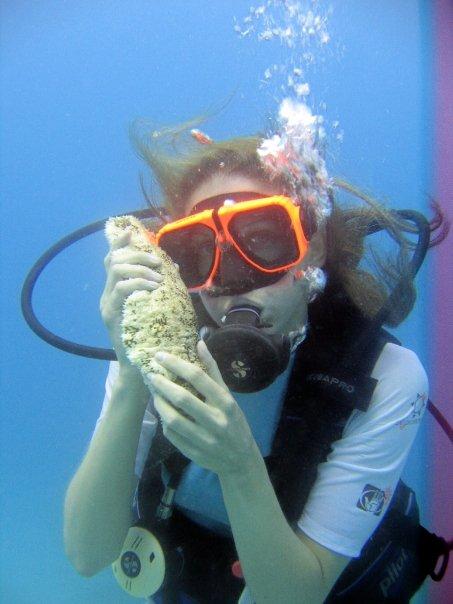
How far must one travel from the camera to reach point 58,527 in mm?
5902

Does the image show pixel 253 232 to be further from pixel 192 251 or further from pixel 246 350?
pixel 246 350

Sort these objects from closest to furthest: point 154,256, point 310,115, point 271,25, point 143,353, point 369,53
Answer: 1. point 143,353
2. point 154,256
3. point 310,115
4. point 271,25
5. point 369,53

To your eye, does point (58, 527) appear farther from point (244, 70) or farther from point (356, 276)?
point (244, 70)

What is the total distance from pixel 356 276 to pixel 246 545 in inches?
52.1

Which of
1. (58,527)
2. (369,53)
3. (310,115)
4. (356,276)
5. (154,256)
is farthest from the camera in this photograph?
(58,527)

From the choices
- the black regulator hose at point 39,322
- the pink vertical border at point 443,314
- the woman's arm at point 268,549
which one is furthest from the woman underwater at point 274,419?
the pink vertical border at point 443,314

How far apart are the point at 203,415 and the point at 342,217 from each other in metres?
1.36

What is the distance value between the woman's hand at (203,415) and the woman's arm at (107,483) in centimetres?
51

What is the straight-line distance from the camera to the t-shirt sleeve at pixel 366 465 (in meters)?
1.71

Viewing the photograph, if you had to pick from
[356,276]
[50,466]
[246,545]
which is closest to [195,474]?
[246,545]

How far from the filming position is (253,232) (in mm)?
1760

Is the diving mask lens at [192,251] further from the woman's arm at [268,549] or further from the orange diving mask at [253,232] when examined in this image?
the woman's arm at [268,549]

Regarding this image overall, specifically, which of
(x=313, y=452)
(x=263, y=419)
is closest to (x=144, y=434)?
(x=263, y=419)

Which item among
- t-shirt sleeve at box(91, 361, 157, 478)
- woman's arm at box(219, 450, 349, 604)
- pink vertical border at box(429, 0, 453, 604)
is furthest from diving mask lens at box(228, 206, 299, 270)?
pink vertical border at box(429, 0, 453, 604)
